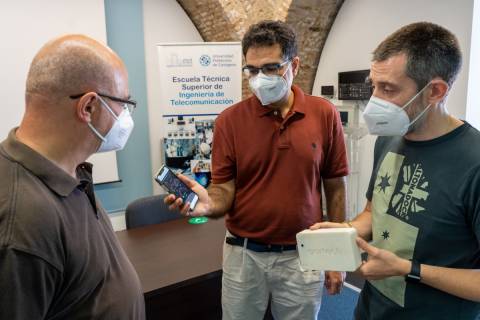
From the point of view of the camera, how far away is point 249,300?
1.47m

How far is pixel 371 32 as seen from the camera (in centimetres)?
353

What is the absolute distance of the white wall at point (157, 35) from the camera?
13.3 feet

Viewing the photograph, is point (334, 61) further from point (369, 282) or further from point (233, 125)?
point (369, 282)

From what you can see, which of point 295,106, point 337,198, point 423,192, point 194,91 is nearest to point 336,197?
point 337,198

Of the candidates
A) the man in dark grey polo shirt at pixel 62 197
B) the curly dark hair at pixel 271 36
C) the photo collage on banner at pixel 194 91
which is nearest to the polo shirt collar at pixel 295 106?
the curly dark hair at pixel 271 36

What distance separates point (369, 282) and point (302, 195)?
1.34ft

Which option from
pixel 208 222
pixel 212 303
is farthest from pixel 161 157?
pixel 212 303

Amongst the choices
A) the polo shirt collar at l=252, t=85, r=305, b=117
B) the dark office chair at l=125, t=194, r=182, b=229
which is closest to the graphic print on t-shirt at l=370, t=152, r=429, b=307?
the polo shirt collar at l=252, t=85, r=305, b=117

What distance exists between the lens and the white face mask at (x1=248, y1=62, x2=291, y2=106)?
4.81ft

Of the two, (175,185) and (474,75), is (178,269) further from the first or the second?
(474,75)

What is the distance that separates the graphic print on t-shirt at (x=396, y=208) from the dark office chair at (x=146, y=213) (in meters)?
1.59

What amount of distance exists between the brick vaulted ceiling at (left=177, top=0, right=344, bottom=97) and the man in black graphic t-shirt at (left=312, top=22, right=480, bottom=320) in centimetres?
274

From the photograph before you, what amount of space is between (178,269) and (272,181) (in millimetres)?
677

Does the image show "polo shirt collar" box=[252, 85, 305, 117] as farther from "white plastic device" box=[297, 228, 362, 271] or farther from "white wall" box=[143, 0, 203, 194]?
"white wall" box=[143, 0, 203, 194]
